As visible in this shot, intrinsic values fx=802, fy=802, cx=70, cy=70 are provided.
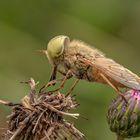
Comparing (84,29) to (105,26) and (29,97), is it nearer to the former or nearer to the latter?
(105,26)

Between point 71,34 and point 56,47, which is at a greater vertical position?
point 71,34

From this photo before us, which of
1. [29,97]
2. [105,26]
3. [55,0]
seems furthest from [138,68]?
[29,97]

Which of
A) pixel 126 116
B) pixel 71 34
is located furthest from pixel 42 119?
pixel 71 34

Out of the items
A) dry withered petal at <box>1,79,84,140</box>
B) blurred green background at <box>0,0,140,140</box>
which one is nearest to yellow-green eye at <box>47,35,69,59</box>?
dry withered petal at <box>1,79,84,140</box>

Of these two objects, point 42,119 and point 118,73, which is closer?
point 42,119

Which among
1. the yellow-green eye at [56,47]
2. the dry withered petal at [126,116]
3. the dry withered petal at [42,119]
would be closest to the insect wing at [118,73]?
the dry withered petal at [126,116]

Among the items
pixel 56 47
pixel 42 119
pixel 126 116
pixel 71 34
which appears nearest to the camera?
pixel 42 119

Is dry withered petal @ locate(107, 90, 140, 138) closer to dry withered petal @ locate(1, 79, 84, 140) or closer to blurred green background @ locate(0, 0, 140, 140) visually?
dry withered petal @ locate(1, 79, 84, 140)

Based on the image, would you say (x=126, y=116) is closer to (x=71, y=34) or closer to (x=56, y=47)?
(x=56, y=47)
